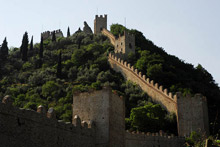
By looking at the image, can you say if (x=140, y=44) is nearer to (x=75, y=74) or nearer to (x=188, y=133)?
(x=75, y=74)

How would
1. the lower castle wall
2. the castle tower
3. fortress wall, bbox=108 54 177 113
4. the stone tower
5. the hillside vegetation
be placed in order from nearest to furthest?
the lower castle wall → the hillside vegetation → fortress wall, bbox=108 54 177 113 → the castle tower → the stone tower

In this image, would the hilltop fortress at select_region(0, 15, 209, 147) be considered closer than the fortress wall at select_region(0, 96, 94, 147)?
No

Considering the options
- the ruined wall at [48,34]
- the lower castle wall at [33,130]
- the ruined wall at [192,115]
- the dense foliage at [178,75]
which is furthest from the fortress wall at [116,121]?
the ruined wall at [48,34]

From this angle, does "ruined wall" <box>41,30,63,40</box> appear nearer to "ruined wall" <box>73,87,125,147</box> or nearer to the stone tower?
the stone tower

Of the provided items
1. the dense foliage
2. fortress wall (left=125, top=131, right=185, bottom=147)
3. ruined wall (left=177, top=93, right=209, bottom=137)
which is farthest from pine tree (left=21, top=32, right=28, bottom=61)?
fortress wall (left=125, top=131, right=185, bottom=147)

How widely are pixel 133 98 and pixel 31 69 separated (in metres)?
28.2

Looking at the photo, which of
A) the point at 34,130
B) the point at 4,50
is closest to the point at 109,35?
the point at 4,50

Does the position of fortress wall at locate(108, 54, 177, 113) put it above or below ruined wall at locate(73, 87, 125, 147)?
above

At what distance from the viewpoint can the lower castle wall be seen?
15.2 meters

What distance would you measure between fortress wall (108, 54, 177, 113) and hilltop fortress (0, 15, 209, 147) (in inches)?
263

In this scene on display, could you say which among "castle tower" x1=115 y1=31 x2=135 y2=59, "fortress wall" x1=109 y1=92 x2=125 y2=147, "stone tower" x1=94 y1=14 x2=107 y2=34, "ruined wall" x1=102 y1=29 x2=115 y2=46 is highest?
"stone tower" x1=94 y1=14 x2=107 y2=34

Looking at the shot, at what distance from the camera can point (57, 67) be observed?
67.8m

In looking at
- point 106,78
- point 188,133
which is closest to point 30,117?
point 188,133

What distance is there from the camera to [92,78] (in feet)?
206
